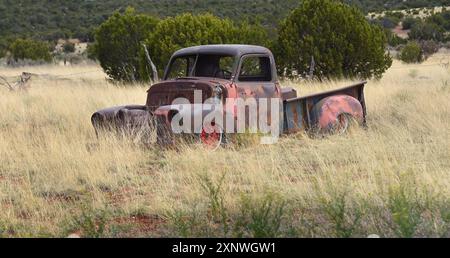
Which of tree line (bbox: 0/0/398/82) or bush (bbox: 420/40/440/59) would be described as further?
bush (bbox: 420/40/440/59)

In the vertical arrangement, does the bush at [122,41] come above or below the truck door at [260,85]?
below

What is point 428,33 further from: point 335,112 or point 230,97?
point 230,97

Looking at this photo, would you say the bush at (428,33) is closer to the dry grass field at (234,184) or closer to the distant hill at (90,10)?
the distant hill at (90,10)

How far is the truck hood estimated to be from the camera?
9.41 m

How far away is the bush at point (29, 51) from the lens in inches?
1451

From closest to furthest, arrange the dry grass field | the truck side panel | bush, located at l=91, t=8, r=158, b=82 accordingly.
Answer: the dry grass field → the truck side panel → bush, located at l=91, t=8, r=158, b=82

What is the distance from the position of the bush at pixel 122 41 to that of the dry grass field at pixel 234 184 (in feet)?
35.1

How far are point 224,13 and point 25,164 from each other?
49.3 meters

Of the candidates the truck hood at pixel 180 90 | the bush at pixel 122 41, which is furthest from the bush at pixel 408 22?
the truck hood at pixel 180 90

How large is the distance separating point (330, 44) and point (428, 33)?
93.7ft

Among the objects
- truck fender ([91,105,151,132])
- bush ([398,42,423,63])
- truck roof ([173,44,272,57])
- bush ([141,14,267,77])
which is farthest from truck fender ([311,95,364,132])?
bush ([398,42,423,63])

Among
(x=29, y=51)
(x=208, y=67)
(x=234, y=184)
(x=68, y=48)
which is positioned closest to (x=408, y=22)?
(x=68, y=48)

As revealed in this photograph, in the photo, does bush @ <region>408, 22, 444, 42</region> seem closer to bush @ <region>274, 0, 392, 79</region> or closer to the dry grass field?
bush @ <region>274, 0, 392, 79</region>
